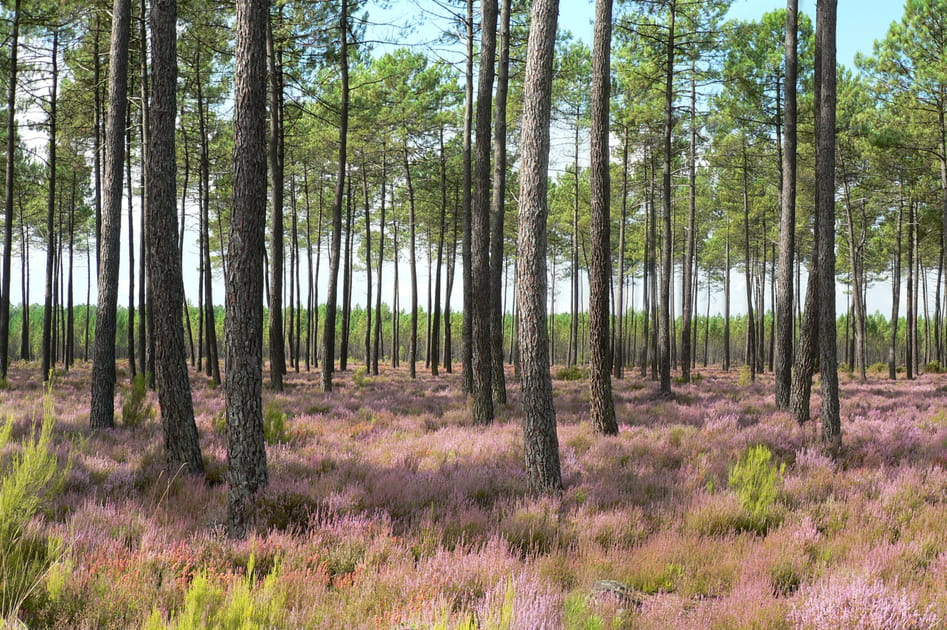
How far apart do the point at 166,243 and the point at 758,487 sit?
7823 mm

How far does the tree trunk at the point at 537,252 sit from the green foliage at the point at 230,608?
347 centimetres

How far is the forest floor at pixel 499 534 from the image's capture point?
3.11 m

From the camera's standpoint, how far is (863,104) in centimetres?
2077

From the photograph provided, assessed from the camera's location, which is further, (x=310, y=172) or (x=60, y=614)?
(x=310, y=172)

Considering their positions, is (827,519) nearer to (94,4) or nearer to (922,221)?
(94,4)

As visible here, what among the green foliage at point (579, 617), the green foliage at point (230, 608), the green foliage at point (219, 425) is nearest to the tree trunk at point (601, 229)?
the green foliage at point (579, 617)

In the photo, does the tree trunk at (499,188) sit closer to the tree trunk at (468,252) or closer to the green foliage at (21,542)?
the tree trunk at (468,252)

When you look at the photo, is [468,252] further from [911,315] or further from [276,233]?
[911,315]

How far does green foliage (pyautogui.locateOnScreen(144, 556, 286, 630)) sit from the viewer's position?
2.61 metres

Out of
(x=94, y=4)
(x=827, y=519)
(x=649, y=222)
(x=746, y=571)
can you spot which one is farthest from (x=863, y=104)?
(x=94, y=4)

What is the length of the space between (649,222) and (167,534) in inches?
918

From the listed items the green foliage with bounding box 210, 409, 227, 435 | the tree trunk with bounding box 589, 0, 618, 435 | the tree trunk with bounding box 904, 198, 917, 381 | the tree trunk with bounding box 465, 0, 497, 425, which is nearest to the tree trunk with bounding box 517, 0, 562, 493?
the tree trunk with bounding box 589, 0, 618, 435

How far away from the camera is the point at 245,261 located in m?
4.73

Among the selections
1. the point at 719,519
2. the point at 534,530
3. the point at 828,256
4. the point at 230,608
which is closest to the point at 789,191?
the point at 828,256
